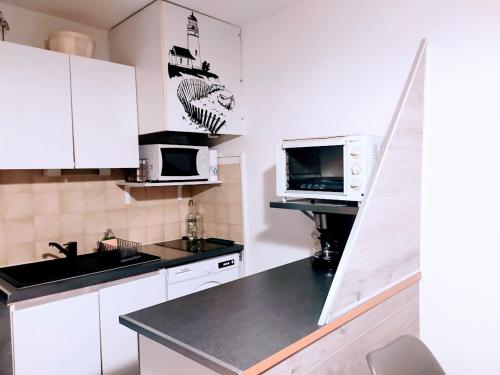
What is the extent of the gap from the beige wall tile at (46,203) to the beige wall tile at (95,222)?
Result: 198mm

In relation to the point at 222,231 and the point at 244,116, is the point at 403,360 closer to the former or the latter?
the point at 222,231

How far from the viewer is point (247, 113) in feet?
8.53

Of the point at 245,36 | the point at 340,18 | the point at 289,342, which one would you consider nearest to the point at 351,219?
the point at 289,342

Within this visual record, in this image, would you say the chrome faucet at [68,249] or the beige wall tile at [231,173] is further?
the beige wall tile at [231,173]

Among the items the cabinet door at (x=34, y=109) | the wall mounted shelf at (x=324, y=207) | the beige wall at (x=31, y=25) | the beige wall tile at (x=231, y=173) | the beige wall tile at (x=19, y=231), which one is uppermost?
the beige wall at (x=31, y=25)

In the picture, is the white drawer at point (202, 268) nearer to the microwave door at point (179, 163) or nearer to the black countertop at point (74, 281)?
the black countertop at point (74, 281)

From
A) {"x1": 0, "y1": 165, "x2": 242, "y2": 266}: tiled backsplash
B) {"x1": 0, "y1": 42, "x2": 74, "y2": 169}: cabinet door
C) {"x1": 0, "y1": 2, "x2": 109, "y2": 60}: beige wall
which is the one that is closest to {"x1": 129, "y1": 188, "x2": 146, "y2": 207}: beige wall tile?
{"x1": 0, "y1": 165, "x2": 242, "y2": 266}: tiled backsplash

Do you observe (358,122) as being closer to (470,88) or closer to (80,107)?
(470,88)

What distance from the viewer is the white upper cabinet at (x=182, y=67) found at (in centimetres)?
221

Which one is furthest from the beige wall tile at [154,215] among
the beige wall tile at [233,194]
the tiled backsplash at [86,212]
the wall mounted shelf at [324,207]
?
the wall mounted shelf at [324,207]

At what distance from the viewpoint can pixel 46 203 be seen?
2242mm

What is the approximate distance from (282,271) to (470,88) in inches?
49.8

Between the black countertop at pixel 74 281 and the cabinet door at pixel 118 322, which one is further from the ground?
the black countertop at pixel 74 281

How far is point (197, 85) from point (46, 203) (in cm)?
121
